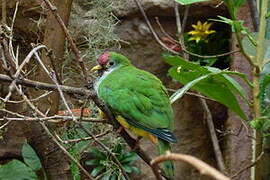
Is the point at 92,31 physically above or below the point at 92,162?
above

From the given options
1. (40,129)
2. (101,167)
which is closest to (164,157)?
(40,129)

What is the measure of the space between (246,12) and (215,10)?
0.51 feet

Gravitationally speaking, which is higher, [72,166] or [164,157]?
[164,157]

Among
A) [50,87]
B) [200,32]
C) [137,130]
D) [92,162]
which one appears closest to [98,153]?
[92,162]

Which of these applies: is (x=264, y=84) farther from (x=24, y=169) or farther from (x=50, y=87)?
(x=24, y=169)

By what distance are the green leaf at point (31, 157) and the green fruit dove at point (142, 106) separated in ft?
1.44

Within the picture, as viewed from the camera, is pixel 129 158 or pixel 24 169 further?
pixel 129 158

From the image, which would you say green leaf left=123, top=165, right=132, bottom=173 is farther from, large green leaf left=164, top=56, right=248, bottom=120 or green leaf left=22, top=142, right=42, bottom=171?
large green leaf left=164, top=56, right=248, bottom=120

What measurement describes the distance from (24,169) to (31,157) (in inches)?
5.8

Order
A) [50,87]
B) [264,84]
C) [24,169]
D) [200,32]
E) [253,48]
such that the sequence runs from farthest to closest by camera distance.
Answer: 1. [200,32]
2. [24,169]
3. [253,48]
4. [264,84]
5. [50,87]

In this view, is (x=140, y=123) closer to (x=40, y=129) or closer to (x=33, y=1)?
(x=40, y=129)

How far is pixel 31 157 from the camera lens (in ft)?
5.32

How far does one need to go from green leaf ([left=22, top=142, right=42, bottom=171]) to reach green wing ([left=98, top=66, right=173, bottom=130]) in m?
0.45

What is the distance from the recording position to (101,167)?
6.68 ft
